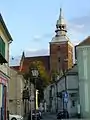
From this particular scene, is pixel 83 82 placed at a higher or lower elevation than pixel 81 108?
higher

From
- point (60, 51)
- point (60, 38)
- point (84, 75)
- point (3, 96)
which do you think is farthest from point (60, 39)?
point (3, 96)

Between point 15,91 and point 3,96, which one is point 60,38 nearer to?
point 15,91

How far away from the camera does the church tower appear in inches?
5699

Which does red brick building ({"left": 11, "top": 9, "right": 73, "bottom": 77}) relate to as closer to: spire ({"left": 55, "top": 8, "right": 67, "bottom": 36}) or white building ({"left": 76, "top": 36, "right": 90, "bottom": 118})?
spire ({"left": 55, "top": 8, "right": 67, "bottom": 36})

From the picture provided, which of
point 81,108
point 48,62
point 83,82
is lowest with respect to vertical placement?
point 81,108

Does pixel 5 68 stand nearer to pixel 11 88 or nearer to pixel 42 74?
pixel 11 88

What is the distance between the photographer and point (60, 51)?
15012 centimetres

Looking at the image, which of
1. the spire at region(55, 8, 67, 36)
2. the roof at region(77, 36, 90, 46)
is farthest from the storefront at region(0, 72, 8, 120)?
the spire at region(55, 8, 67, 36)

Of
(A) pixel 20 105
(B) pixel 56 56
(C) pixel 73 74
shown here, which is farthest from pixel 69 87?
(B) pixel 56 56

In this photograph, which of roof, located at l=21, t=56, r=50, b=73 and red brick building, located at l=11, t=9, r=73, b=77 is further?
roof, located at l=21, t=56, r=50, b=73

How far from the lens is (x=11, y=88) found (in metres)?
66.6

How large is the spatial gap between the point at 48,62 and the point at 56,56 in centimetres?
1763

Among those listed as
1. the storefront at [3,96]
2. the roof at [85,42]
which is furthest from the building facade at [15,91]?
the storefront at [3,96]

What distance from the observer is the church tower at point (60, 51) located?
145 meters
